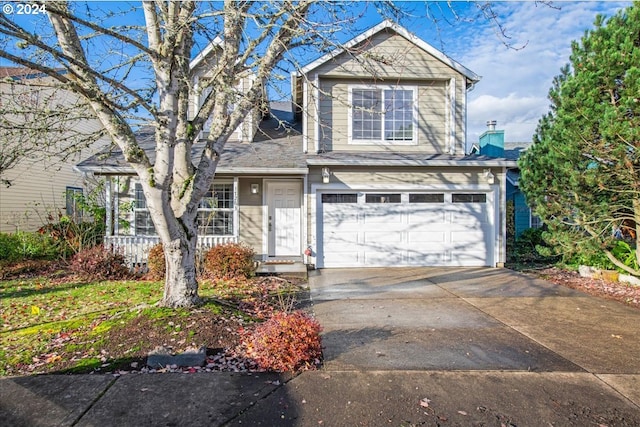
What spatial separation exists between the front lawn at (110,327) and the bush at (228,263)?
1232 mm

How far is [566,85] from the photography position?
7691 mm

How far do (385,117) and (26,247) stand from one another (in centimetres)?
1063

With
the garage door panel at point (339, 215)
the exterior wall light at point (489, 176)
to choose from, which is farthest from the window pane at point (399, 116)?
the garage door panel at point (339, 215)

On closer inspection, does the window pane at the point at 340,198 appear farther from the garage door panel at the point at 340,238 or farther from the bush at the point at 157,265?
the bush at the point at 157,265

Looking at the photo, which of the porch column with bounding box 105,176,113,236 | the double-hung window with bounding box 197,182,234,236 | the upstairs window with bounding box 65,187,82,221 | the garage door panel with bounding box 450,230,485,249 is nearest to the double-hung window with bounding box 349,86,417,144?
the garage door panel with bounding box 450,230,485,249

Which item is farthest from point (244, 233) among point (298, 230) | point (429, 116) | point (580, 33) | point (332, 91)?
point (580, 33)

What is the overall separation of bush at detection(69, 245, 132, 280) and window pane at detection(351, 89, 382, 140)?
6927 mm

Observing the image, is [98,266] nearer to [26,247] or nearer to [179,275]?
[26,247]

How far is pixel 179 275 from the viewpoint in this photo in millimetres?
5043

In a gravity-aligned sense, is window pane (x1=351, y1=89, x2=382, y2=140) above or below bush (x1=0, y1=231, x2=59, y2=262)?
above

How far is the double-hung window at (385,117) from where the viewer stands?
10695 millimetres

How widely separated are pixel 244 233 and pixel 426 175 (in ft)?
17.5

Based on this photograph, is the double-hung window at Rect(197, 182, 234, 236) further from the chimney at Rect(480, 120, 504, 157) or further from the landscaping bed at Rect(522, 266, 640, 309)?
the chimney at Rect(480, 120, 504, 157)

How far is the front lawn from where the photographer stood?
3.92m
